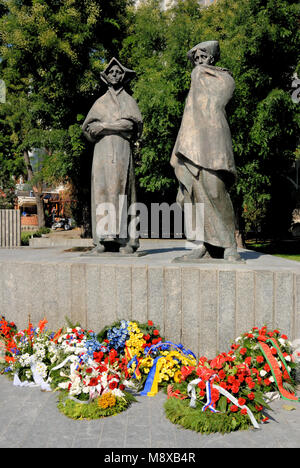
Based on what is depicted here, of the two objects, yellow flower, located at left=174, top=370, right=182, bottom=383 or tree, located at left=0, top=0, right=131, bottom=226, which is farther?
tree, located at left=0, top=0, right=131, bottom=226

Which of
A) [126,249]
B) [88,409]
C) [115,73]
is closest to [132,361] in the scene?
[88,409]

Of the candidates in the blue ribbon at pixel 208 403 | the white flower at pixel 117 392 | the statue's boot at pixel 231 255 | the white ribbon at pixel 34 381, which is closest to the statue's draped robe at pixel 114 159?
the statue's boot at pixel 231 255

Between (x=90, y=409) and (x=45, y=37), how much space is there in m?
13.7

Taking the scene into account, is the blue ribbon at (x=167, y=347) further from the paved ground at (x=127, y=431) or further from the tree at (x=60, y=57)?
the tree at (x=60, y=57)

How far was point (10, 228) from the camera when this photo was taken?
1062cm

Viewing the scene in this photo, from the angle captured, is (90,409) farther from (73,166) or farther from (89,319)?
(73,166)

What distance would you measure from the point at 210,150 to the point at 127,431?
9.93 feet

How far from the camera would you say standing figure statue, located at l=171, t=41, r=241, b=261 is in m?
4.64

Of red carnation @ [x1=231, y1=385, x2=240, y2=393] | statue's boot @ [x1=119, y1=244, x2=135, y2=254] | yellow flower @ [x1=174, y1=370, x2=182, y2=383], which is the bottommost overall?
yellow flower @ [x1=174, y1=370, x2=182, y2=383]

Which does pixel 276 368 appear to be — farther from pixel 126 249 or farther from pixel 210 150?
pixel 126 249

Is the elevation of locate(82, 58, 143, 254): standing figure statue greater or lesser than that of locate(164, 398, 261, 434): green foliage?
greater

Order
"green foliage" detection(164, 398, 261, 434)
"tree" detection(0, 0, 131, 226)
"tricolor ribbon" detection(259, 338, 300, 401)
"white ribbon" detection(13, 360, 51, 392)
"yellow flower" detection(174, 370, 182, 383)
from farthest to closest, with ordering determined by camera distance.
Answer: "tree" detection(0, 0, 131, 226)
"white ribbon" detection(13, 360, 51, 392)
"yellow flower" detection(174, 370, 182, 383)
"tricolor ribbon" detection(259, 338, 300, 401)
"green foliage" detection(164, 398, 261, 434)

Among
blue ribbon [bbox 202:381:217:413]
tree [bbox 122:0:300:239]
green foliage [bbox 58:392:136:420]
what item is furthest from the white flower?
tree [bbox 122:0:300:239]

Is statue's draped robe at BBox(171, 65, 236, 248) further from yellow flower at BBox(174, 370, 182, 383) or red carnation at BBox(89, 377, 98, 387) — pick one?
red carnation at BBox(89, 377, 98, 387)
